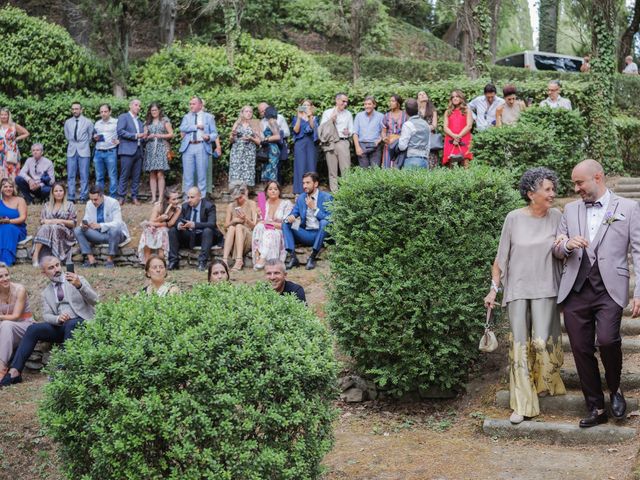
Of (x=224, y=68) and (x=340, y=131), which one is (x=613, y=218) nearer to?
(x=340, y=131)

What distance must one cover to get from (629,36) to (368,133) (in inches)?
722

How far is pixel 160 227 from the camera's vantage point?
1294cm

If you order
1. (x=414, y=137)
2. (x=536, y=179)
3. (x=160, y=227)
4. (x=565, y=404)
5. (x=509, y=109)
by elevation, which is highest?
(x=509, y=109)

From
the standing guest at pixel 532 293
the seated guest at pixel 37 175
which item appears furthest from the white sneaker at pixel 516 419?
the seated guest at pixel 37 175

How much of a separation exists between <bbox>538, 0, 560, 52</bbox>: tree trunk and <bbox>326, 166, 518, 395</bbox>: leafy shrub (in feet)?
87.6

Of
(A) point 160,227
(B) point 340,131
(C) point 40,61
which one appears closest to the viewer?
(A) point 160,227

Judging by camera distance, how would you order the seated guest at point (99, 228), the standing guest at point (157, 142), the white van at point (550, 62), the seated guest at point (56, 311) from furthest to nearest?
the white van at point (550, 62)
the standing guest at point (157, 142)
the seated guest at point (99, 228)
the seated guest at point (56, 311)

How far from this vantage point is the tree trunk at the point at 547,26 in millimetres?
32781

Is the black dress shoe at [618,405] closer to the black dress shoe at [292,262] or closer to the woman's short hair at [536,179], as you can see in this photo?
the woman's short hair at [536,179]

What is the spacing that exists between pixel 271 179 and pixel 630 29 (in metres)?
18.4

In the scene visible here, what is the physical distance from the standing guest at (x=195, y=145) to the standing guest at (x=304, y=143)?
4.46 ft

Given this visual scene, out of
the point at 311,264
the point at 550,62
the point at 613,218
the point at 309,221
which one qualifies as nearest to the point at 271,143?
the point at 309,221

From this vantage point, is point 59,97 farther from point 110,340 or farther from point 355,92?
point 110,340

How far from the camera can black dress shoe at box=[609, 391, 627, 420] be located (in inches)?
272
